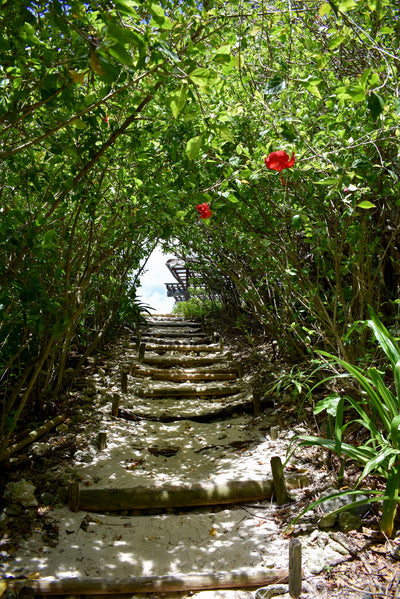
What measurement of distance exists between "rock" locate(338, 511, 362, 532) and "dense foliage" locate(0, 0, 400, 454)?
966mm

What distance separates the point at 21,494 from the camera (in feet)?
8.68

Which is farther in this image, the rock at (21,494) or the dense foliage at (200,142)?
the rock at (21,494)

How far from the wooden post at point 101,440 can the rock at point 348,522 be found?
2.13 m

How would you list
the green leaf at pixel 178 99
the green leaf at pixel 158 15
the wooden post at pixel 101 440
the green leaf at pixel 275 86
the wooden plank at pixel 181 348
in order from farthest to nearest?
the wooden plank at pixel 181 348
the wooden post at pixel 101 440
the green leaf at pixel 275 86
the green leaf at pixel 178 99
the green leaf at pixel 158 15

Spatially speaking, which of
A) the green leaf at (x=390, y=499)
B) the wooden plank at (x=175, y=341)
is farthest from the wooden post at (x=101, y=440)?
the wooden plank at (x=175, y=341)

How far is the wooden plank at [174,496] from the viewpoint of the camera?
2.80 metres

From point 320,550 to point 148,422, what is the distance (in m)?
2.58

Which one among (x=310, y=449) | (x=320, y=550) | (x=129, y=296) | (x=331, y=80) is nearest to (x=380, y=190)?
(x=331, y=80)

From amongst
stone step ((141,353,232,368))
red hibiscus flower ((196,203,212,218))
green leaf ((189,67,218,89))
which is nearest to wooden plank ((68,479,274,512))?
red hibiscus flower ((196,203,212,218))

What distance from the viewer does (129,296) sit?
6.37 meters

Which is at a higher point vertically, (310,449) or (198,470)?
(310,449)

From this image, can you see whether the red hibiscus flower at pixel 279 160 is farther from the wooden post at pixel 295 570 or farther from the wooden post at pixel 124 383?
the wooden post at pixel 124 383

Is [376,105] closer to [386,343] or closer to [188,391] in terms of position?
[386,343]

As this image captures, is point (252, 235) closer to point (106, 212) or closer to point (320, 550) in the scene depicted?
point (106, 212)
